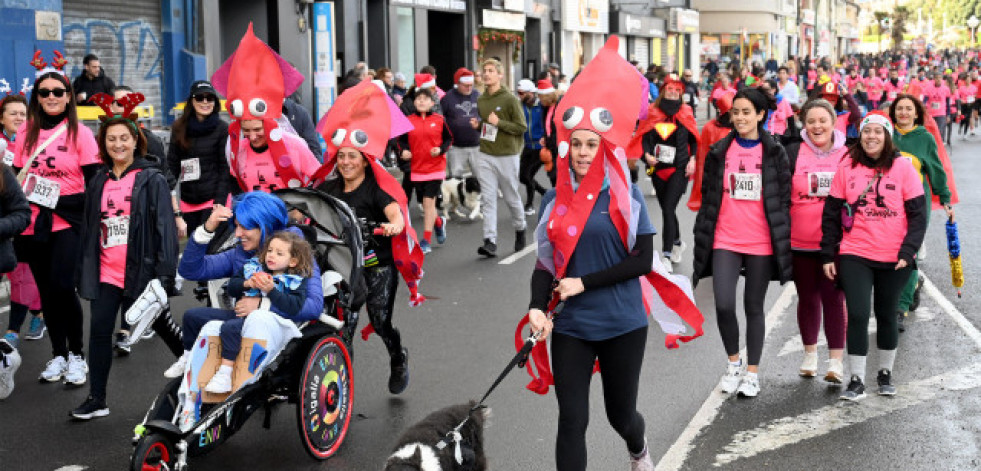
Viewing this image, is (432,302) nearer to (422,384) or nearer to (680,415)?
(422,384)

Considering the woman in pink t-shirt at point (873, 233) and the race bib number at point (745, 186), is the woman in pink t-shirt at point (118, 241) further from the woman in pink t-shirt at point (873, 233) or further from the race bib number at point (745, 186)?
the woman in pink t-shirt at point (873, 233)

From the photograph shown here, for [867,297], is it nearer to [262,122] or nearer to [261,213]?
[261,213]

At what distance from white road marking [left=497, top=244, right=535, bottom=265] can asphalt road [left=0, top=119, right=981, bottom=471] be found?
2433 millimetres

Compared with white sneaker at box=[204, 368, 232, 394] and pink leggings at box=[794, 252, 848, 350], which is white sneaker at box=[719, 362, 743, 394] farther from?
white sneaker at box=[204, 368, 232, 394]

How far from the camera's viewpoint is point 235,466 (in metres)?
5.70

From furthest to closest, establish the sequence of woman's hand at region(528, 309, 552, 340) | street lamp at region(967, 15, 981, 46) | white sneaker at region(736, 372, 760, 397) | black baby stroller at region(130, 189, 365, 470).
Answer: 1. street lamp at region(967, 15, 981, 46)
2. white sneaker at region(736, 372, 760, 397)
3. black baby stroller at region(130, 189, 365, 470)
4. woman's hand at region(528, 309, 552, 340)

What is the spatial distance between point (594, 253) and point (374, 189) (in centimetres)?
223

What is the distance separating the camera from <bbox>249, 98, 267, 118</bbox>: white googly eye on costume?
24.3 feet

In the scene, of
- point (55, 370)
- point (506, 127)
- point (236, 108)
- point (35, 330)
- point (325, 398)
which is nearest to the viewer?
point (325, 398)

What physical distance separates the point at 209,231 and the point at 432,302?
4034 millimetres

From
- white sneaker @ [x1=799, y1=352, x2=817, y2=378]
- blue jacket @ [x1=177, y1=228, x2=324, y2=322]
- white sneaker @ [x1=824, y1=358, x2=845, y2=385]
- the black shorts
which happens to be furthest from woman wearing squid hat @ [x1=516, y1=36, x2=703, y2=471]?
the black shorts

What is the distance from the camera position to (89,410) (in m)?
6.42

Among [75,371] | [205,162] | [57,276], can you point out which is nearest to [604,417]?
[75,371]

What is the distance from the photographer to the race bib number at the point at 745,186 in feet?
22.2
